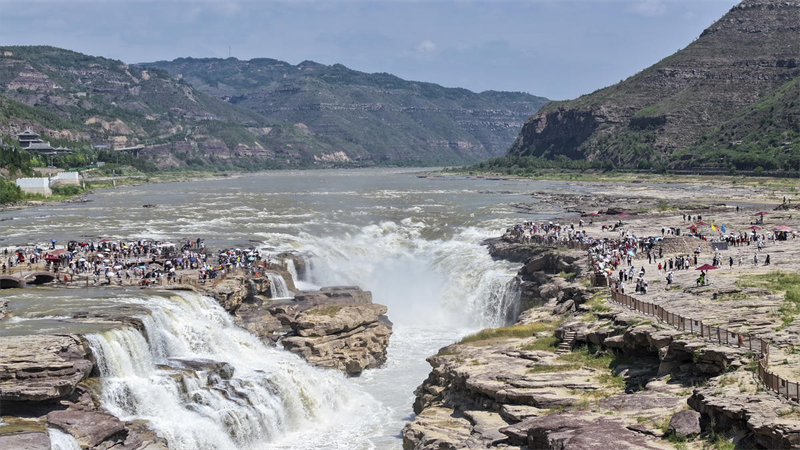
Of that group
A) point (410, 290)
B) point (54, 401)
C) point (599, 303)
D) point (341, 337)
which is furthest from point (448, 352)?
point (410, 290)

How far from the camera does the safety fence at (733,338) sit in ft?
80.1

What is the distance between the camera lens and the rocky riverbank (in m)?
24.6

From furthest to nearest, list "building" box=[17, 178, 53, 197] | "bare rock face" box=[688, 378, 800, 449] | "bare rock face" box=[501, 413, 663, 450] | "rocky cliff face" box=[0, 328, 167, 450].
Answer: "building" box=[17, 178, 53, 197] → "rocky cliff face" box=[0, 328, 167, 450] → "bare rock face" box=[501, 413, 663, 450] → "bare rock face" box=[688, 378, 800, 449]

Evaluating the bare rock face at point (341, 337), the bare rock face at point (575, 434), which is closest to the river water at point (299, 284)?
the bare rock face at point (341, 337)

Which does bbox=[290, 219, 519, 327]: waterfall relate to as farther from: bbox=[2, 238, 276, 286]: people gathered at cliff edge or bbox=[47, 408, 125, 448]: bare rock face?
bbox=[47, 408, 125, 448]: bare rock face

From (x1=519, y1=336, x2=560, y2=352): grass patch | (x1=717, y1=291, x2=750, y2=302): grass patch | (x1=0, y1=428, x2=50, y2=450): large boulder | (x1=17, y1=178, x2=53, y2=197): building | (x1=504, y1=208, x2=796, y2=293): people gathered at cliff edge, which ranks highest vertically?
(x1=17, y1=178, x2=53, y2=197): building

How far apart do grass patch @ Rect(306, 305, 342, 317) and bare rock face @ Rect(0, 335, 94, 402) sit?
17906 mm

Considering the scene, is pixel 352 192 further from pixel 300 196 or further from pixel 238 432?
pixel 238 432

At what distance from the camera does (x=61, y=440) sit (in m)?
30.2

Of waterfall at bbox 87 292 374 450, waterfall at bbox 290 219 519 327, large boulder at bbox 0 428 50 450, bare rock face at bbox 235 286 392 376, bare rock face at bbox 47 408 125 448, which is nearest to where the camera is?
large boulder at bbox 0 428 50 450

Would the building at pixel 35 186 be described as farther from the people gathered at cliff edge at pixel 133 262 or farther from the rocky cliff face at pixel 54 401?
the rocky cliff face at pixel 54 401

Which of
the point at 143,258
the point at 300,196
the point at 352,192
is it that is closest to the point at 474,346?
the point at 143,258

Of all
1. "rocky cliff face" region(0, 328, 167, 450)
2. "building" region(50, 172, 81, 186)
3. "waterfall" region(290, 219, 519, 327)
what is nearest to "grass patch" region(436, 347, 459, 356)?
"rocky cliff face" region(0, 328, 167, 450)

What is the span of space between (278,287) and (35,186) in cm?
9747
